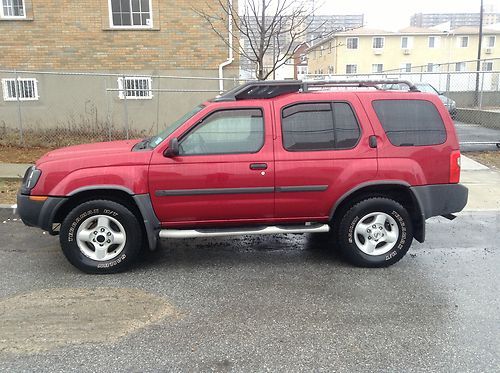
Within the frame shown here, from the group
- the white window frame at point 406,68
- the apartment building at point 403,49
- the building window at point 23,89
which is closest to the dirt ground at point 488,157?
the building window at point 23,89

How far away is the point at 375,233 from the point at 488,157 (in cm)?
763

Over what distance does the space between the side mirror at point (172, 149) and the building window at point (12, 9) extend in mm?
11463

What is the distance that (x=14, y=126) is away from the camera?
13898mm

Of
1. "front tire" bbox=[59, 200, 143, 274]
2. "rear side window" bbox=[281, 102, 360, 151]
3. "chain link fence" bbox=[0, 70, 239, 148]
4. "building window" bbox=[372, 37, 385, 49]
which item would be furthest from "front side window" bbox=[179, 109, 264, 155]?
"building window" bbox=[372, 37, 385, 49]

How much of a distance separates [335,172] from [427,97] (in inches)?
49.3

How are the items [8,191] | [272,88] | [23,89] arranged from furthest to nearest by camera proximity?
[23,89] → [8,191] → [272,88]

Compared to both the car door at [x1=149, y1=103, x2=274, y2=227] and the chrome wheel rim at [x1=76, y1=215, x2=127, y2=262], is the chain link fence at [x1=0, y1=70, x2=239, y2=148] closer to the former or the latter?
the car door at [x1=149, y1=103, x2=274, y2=227]

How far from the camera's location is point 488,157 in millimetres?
10820

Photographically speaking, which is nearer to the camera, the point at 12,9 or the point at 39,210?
the point at 39,210

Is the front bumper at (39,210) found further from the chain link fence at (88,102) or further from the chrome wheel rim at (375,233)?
the chain link fence at (88,102)

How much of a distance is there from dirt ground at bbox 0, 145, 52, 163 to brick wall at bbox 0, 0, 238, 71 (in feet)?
11.4

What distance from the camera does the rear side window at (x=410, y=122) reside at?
4.59 metres

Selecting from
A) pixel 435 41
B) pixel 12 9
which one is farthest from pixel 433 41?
pixel 12 9

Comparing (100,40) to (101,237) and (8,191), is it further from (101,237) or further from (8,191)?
(101,237)
